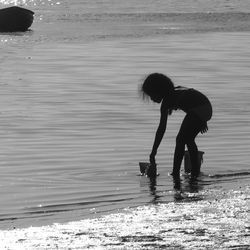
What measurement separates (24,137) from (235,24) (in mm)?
28814

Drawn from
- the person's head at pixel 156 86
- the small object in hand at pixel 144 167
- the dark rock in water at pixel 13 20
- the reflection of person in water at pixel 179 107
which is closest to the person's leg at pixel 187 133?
A: the reflection of person in water at pixel 179 107

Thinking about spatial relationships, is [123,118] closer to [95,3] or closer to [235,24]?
[235,24]

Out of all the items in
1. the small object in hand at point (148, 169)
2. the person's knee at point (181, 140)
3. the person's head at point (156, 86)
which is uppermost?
the person's head at point (156, 86)

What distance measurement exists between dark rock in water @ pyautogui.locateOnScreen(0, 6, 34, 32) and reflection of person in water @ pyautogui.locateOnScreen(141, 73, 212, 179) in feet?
92.3

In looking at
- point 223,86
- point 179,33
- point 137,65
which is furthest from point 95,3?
point 223,86

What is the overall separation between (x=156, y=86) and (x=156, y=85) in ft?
0.04

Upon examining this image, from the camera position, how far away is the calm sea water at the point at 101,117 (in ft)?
38.9

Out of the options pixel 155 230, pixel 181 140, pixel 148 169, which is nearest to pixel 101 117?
pixel 148 169

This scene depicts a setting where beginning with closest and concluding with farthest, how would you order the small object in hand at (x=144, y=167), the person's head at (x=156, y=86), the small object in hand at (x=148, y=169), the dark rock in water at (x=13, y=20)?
the person's head at (x=156, y=86) → the small object in hand at (x=148, y=169) → the small object in hand at (x=144, y=167) → the dark rock in water at (x=13, y=20)

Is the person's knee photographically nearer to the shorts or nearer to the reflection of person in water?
the reflection of person in water

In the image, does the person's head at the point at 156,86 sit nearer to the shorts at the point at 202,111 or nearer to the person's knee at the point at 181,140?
the shorts at the point at 202,111

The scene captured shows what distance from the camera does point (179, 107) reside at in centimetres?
1212

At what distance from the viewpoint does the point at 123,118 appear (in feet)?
58.9

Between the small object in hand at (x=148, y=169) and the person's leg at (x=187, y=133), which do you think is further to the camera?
the small object in hand at (x=148, y=169)
